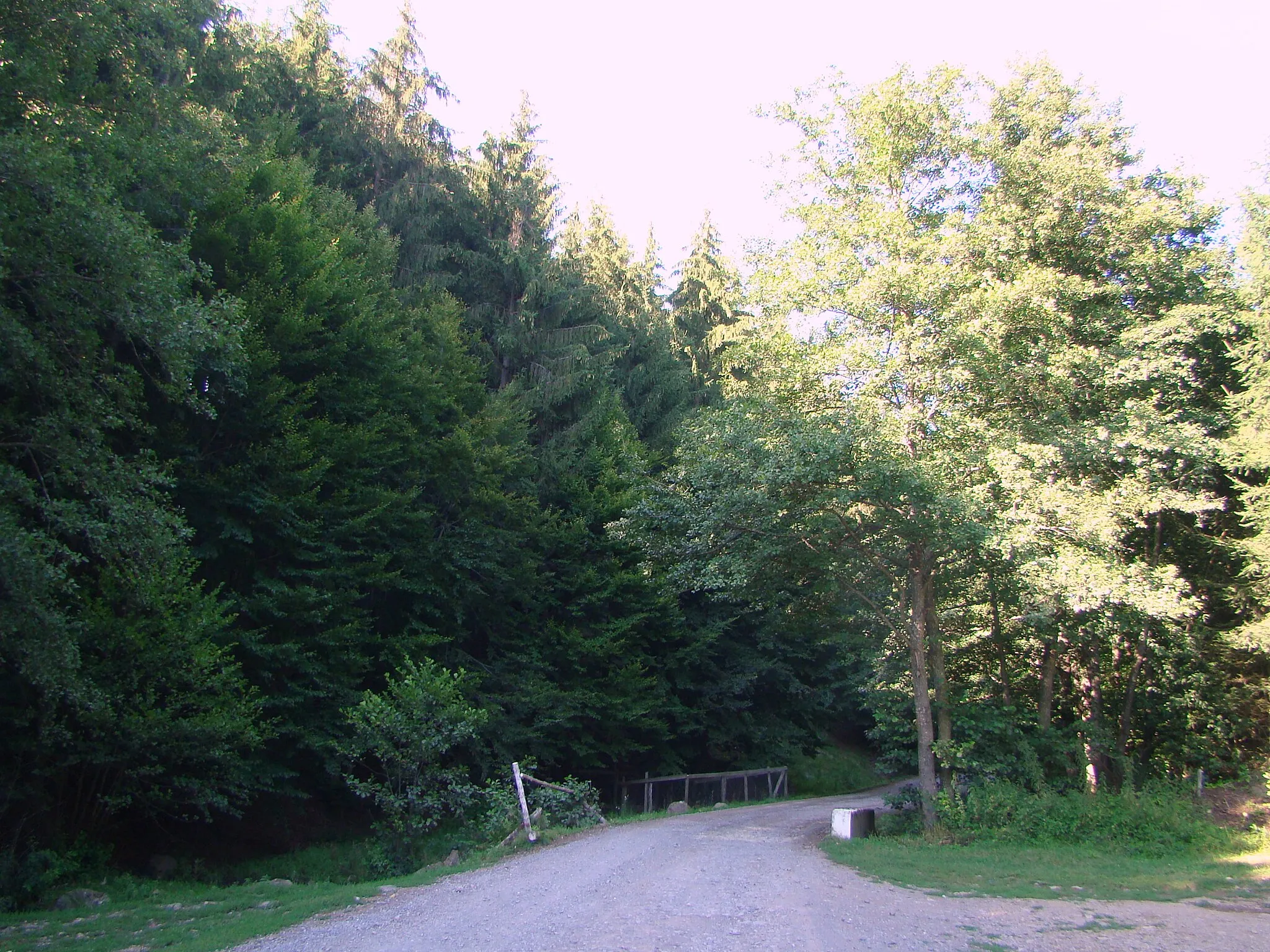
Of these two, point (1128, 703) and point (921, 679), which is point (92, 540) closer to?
point (921, 679)

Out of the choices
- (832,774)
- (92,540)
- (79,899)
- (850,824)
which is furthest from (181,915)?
(832,774)

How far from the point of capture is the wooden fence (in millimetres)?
21812

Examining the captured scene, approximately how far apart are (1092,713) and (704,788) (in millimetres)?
10174

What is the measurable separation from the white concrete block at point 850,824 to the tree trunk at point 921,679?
1.05m

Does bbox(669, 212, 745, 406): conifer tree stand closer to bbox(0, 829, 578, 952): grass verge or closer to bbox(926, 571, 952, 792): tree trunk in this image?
bbox(926, 571, 952, 792): tree trunk

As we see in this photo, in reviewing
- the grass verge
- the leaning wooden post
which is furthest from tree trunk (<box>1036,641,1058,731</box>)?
the grass verge

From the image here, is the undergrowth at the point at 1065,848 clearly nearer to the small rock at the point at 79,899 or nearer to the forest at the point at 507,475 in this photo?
the forest at the point at 507,475

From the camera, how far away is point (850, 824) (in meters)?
14.4

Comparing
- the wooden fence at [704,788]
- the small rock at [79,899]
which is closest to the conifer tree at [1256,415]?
the wooden fence at [704,788]

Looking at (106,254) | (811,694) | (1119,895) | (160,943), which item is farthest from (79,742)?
(811,694)

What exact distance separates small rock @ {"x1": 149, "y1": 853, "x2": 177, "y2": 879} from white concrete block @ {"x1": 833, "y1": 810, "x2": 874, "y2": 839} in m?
10.9

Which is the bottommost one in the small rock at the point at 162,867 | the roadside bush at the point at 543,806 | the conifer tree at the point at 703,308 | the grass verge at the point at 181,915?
the small rock at the point at 162,867

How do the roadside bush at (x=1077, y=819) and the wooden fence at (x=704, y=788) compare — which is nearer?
the roadside bush at (x=1077, y=819)

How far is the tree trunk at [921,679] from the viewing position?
575 inches
